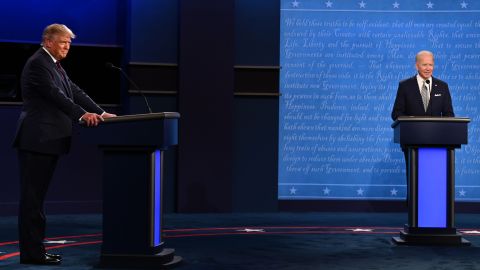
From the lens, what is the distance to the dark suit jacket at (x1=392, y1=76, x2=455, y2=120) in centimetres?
660

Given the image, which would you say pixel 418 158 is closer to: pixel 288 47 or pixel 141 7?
pixel 288 47

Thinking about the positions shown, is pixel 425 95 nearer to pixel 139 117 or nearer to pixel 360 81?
pixel 360 81

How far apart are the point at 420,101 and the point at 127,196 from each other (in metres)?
2.97

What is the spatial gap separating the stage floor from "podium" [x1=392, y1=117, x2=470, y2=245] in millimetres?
159

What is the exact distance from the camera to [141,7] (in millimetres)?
8078

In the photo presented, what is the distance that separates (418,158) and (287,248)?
46.9 inches

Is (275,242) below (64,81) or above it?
below

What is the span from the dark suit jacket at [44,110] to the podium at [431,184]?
8.20 feet

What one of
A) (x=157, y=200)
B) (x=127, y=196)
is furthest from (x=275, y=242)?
(x=127, y=196)

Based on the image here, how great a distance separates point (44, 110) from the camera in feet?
15.3

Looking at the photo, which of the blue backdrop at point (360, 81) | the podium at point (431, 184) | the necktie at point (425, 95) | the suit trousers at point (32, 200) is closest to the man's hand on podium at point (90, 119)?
the suit trousers at point (32, 200)

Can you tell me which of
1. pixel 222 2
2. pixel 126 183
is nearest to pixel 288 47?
pixel 222 2

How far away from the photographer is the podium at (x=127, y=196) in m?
4.62

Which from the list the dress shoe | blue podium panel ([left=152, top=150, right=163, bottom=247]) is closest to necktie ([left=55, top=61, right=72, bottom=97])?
blue podium panel ([left=152, top=150, right=163, bottom=247])
